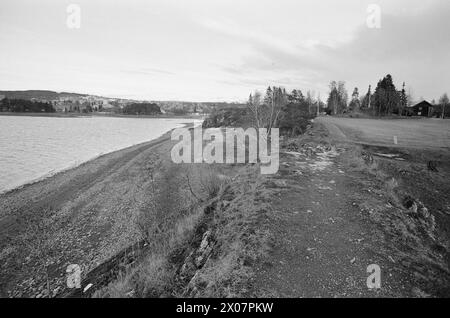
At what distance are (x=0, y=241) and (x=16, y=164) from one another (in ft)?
69.8

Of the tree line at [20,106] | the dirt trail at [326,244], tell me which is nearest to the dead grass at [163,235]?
the dirt trail at [326,244]

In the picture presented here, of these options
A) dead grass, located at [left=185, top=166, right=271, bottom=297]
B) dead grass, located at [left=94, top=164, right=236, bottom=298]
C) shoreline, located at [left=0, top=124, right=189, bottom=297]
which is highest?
dead grass, located at [left=185, top=166, right=271, bottom=297]

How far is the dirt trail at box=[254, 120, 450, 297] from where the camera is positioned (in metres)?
5.35

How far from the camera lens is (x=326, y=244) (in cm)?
680

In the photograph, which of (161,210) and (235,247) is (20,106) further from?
(235,247)

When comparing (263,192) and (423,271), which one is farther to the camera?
(263,192)

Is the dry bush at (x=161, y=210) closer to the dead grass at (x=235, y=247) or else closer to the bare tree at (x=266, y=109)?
the dead grass at (x=235, y=247)

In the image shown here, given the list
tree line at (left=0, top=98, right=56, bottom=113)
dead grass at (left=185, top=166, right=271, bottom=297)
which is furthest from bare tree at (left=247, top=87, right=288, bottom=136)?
tree line at (left=0, top=98, right=56, bottom=113)

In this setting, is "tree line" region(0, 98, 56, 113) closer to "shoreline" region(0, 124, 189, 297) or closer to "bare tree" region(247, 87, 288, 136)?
"shoreline" region(0, 124, 189, 297)

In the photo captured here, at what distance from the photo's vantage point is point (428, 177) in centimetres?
1358

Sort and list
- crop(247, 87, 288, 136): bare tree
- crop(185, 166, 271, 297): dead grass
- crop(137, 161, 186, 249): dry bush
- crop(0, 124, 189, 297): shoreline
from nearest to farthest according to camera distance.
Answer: crop(185, 166, 271, 297): dead grass
crop(0, 124, 189, 297): shoreline
crop(137, 161, 186, 249): dry bush
crop(247, 87, 288, 136): bare tree

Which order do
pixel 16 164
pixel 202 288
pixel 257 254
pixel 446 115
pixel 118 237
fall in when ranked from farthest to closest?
pixel 446 115 → pixel 16 164 → pixel 118 237 → pixel 257 254 → pixel 202 288

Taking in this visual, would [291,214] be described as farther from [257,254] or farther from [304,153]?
[304,153]

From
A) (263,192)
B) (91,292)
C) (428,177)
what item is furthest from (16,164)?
(428,177)
